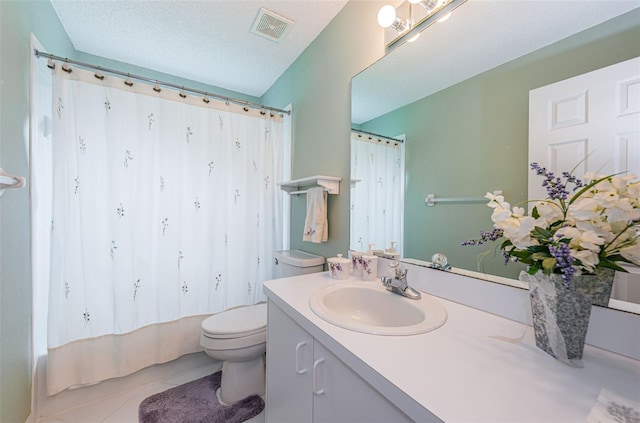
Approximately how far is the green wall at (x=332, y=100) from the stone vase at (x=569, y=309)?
981 millimetres

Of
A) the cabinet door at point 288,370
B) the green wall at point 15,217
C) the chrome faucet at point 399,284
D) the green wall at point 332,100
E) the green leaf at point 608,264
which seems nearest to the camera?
the green leaf at point 608,264

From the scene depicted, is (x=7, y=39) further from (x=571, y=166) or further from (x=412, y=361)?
(x=571, y=166)

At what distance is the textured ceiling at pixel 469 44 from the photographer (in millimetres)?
708

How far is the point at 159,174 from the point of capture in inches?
65.7

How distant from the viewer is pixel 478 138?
0.90m

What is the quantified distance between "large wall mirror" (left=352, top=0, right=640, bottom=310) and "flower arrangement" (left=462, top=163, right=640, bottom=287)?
0.19m

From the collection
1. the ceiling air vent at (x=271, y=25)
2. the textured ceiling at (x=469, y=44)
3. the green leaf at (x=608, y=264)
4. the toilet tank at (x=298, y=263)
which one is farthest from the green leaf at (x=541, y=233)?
the ceiling air vent at (x=271, y=25)

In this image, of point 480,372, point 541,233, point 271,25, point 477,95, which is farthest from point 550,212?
point 271,25

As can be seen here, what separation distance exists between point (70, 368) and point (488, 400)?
2.09 m

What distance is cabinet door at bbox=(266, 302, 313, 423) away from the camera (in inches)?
32.7

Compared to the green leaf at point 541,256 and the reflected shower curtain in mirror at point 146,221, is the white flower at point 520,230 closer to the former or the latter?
the green leaf at point 541,256

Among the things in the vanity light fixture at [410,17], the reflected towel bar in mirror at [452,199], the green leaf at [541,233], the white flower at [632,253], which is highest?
the vanity light fixture at [410,17]

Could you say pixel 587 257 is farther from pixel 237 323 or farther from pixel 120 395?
pixel 120 395

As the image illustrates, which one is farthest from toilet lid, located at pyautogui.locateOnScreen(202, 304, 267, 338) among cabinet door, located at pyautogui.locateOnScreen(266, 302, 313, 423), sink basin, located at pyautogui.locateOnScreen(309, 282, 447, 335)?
sink basin, located at pyautogui.locateOnScreen(309, 282, 447, 335)
